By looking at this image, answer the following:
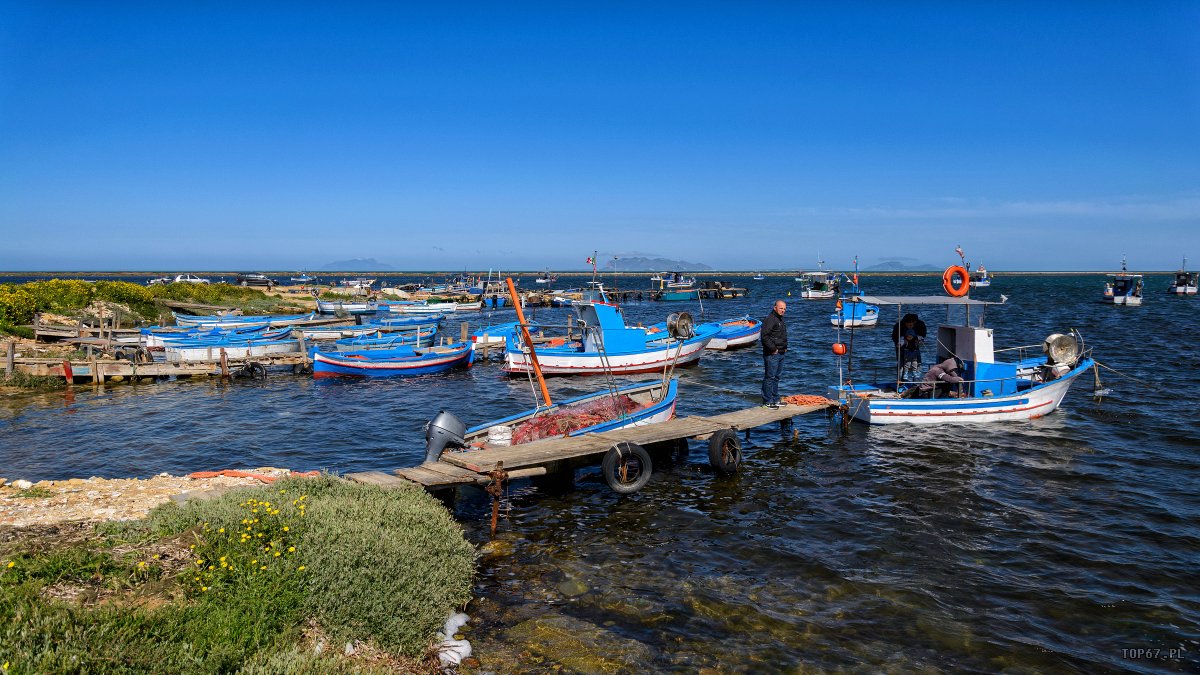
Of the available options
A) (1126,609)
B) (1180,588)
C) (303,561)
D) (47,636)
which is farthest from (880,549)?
(47,636)

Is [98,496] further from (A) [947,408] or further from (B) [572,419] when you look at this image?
(A) [947,408]

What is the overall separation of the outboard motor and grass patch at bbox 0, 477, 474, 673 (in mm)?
3697

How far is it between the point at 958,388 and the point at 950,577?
10.8 meters

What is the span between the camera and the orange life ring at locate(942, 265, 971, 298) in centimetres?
1917

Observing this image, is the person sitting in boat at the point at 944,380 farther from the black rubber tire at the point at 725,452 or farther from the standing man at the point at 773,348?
the black rubber tire at the point at 725,452

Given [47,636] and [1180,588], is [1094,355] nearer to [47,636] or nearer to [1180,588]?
[1180,588]

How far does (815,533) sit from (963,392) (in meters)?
10.5

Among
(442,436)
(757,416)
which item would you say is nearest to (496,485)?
(442,436)

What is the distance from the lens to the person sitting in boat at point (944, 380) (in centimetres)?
1991

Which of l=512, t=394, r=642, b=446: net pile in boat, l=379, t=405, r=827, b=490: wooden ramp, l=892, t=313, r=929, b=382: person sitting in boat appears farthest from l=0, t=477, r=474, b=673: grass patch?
l=892, t=313, r=929, b=382: person sitting in boat

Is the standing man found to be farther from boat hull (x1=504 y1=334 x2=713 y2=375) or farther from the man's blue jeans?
boat hull (x1=504 y1=334 x2=713 y2=375)

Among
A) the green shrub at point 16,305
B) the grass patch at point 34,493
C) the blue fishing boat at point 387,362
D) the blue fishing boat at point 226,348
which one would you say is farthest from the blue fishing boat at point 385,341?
the grass patch at point 34,493

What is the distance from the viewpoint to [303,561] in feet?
26.8

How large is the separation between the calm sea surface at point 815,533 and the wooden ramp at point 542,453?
3.68 feet
